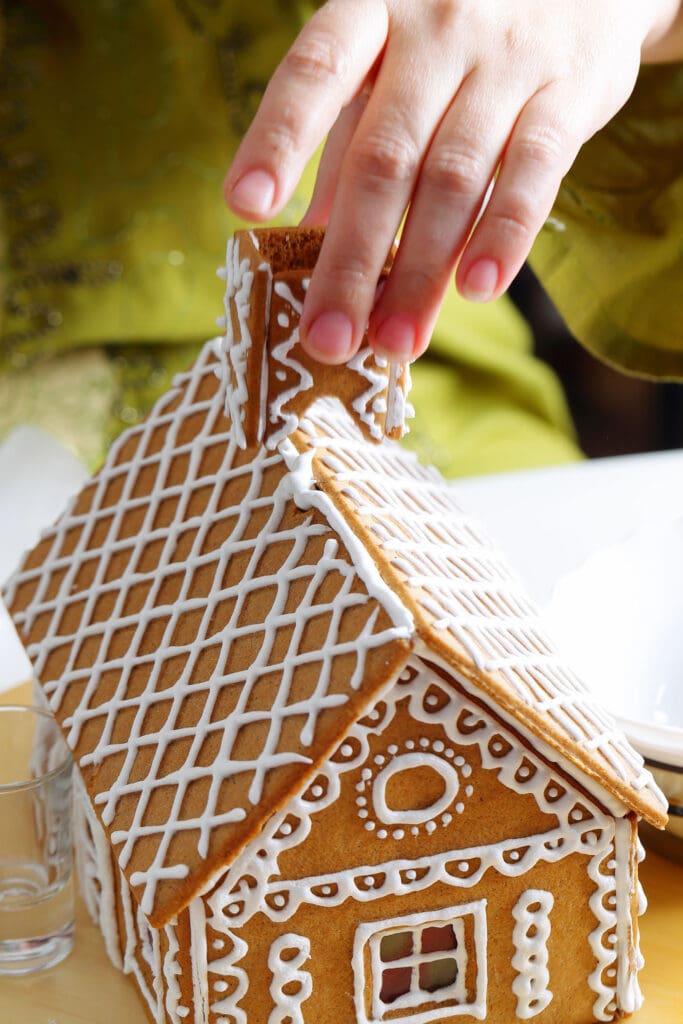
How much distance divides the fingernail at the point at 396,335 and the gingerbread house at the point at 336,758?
3 cm

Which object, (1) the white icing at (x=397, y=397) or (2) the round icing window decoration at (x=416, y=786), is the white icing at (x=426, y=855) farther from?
(1) the white icing at (x=397, y=397)

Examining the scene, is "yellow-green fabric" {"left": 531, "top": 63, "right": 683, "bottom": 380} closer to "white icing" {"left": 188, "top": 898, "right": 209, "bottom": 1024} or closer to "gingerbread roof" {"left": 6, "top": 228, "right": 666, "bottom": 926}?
"gingerbread roof" {"left": 6, "top": 228, "right": 666, "bottom": 926}

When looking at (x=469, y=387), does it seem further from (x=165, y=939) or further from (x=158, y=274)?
(x=165, y=939)

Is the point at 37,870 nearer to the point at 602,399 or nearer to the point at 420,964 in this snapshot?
the point at 420,964

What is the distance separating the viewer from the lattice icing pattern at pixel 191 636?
0.51m

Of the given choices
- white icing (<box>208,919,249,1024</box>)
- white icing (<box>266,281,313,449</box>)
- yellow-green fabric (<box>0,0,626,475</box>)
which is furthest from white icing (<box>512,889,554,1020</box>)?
yellow-green fabric (<box>0,0,626,475</box>)

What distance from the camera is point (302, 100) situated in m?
0.53

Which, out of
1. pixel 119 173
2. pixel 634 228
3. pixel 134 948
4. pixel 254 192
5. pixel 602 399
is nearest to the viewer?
pixel 254 192

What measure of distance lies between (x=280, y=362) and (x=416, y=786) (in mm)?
189

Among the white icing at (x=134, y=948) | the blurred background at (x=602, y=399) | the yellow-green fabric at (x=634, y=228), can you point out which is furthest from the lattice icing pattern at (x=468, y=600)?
the blurred background at (x=602, y=399)

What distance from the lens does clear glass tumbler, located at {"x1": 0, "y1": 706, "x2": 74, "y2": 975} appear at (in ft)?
2.14

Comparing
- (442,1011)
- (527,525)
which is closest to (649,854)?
(442,1011)

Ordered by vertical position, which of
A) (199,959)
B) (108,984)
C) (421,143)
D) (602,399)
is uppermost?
(421,143)

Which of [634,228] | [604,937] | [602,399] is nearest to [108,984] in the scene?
[604,937]
